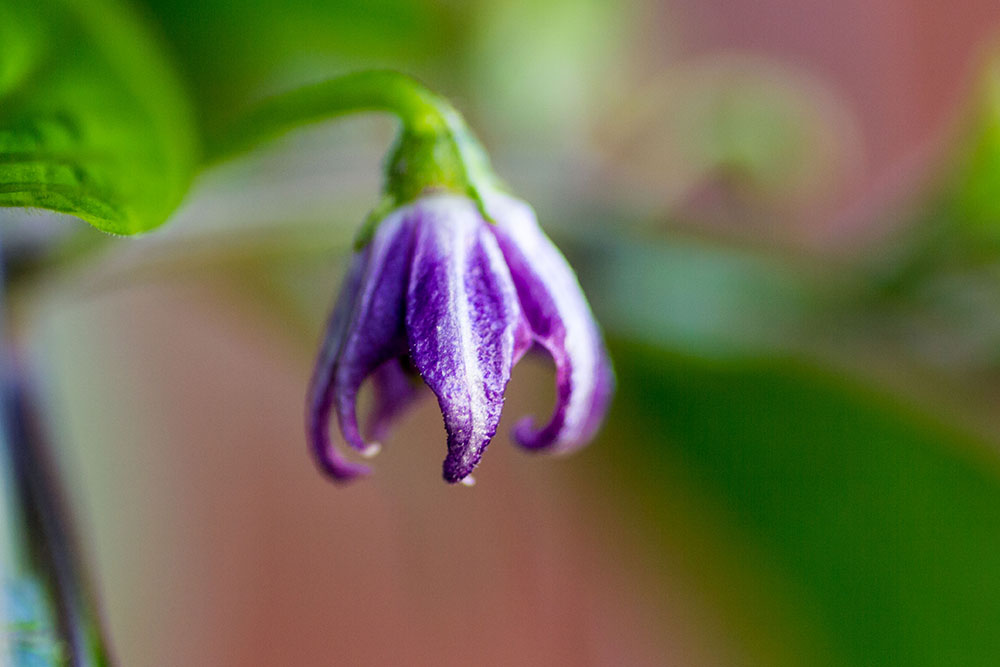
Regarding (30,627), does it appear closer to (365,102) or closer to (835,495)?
(365,102)

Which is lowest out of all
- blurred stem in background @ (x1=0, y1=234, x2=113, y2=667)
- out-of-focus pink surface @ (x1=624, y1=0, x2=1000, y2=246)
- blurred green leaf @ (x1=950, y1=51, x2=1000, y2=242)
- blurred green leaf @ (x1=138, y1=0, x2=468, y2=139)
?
blurred stem in background @ (x1=0, y1=234, x2=113, y2=667)

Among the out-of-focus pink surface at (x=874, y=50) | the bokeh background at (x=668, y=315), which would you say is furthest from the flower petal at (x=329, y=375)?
the out-of-focus pink surface at (x=874, y=50)

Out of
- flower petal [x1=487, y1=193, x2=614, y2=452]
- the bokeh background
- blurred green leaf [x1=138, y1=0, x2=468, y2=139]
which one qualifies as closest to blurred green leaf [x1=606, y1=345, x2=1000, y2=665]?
the bokeh background

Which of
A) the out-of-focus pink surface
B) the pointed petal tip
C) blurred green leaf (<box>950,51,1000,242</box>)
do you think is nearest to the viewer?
the pointed petal tip

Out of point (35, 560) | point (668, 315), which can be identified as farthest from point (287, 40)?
point (35, 560)

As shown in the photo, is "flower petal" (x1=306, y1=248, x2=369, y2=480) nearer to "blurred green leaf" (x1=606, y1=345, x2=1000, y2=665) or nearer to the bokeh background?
the bokeh background

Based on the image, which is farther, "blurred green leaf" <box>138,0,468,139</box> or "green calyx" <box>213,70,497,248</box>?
"blurred green leaf" <box>138,0,468,139</box>

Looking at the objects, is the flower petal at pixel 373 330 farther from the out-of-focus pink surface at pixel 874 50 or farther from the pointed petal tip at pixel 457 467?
the out-of-focus pink surface at pixel 874 50
